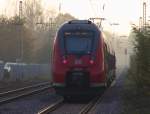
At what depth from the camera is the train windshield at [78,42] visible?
922 inches

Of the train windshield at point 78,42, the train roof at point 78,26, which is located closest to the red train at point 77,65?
the train windshield at point 78,42

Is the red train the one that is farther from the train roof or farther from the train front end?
the train roof

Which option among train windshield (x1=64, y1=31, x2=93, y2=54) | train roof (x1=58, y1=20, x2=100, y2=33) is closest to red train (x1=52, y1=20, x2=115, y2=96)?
train windshield (x1=64, y1=31, x2=93, y2=54)

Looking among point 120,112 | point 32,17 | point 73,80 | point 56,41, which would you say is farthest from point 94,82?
point 32,17

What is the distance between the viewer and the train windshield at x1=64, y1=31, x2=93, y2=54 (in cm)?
2341

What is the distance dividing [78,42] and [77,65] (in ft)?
4.00

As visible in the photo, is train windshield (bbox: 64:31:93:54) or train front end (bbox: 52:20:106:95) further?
train windshield (bbox: 64:31:93:54)

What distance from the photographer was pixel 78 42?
78.0 feet

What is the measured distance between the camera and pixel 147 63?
24.2 metres

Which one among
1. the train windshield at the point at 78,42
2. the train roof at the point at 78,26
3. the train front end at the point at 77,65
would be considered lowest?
the train front end at the point at 77,65

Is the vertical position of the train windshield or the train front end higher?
the train windshield

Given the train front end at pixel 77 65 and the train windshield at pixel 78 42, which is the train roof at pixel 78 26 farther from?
the train front end at pixel 77 65

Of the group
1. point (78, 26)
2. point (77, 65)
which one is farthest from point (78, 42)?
point (77, 65)

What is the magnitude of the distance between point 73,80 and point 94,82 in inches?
37.2
